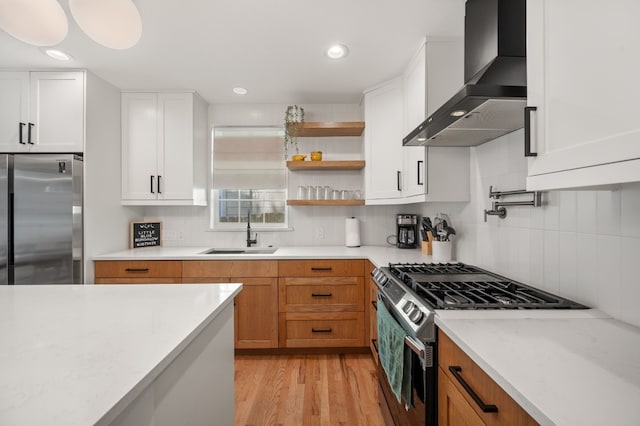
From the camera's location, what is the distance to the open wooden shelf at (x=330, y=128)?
9.82 feet

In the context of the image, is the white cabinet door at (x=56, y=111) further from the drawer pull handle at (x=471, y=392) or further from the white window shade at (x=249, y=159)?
the drawer pull handle at (x=471, y=392)

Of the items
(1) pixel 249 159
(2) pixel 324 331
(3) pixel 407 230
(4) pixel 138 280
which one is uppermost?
(1) pixel 249 159

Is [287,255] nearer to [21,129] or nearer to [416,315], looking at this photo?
[416,315]

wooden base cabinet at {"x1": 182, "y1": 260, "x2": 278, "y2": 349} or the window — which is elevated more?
the window

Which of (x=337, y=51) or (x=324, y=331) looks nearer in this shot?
(x=337, y=51)

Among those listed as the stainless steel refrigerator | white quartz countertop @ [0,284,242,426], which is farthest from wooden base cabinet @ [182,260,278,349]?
white quartz countertop @ [0,284,242,426]

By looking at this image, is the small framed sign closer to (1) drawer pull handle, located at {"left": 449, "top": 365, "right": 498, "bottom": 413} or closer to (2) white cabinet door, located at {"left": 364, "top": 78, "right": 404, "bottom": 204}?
(2) white cabinet door, located at {"left": 364, "top": 78, "right": 404, "bottom": 204}

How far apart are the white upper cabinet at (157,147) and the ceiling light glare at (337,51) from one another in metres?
1.52

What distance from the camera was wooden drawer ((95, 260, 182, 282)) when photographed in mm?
2689

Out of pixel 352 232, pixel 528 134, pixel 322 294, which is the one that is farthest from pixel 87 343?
pixel 352 232

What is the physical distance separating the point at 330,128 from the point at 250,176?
41.2 inches

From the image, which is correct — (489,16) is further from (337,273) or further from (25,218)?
(25,218)

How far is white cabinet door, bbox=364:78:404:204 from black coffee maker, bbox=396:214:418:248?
37cm

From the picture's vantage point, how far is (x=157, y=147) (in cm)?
303
